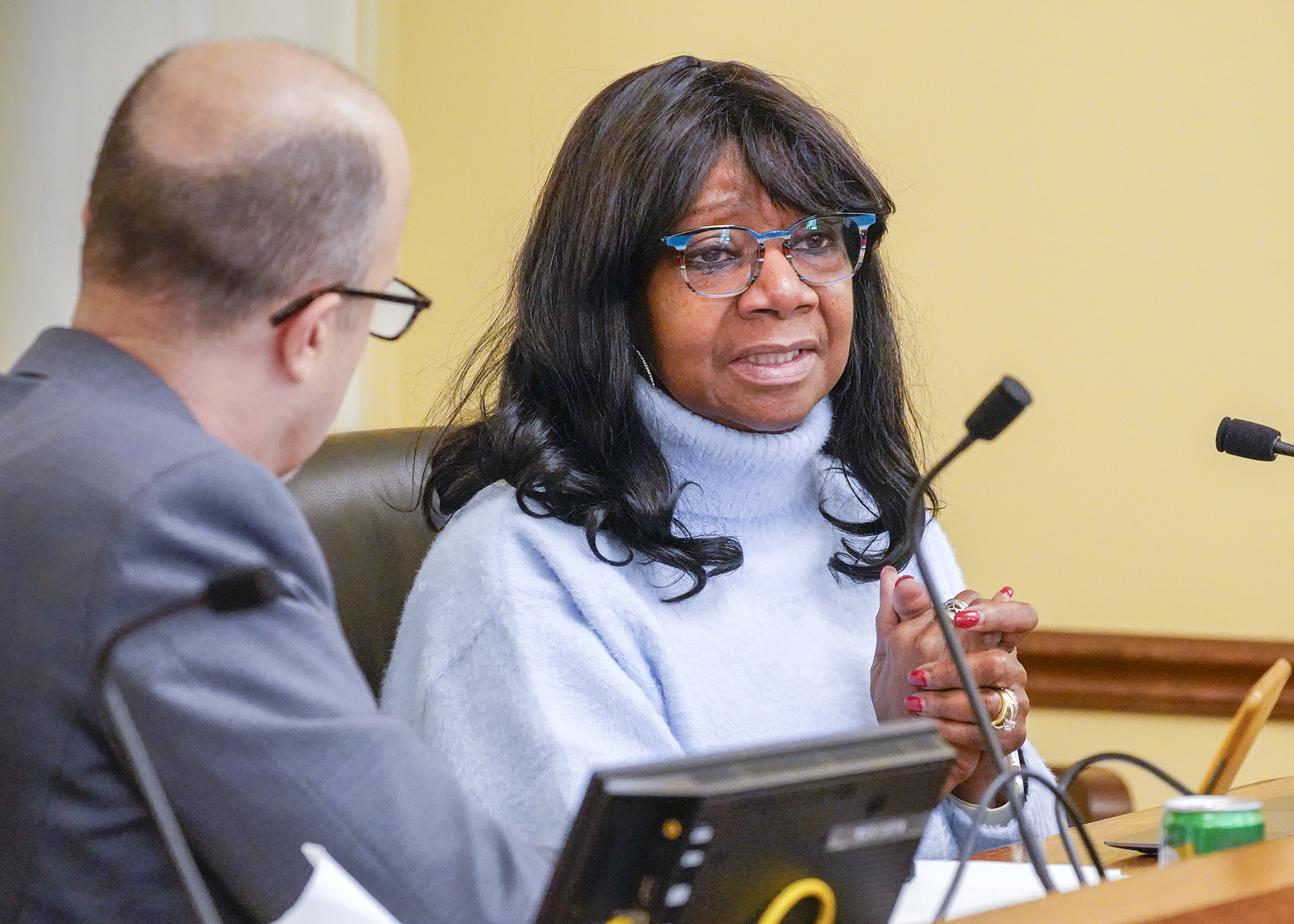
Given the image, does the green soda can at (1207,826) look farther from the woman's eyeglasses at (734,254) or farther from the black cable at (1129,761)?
the woman's eyeglasses at (734,254)

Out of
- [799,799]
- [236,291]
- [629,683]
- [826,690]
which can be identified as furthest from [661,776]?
[826,690]

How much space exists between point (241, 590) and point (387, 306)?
0.28m

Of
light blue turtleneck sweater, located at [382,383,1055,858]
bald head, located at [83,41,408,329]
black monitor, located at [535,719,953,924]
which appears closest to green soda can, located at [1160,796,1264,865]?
black monitor, located at [535,719,953,924]

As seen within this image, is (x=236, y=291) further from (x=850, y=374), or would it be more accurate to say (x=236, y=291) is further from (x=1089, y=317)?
(x=1089, y=317)

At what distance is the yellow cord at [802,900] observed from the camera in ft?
2.15

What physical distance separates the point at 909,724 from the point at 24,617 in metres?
0.42

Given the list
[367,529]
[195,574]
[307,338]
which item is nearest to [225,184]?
[307,338]

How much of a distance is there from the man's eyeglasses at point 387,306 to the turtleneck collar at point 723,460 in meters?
0.55

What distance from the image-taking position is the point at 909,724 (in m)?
0.68

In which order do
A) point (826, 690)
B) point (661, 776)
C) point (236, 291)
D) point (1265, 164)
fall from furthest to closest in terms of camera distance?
point (1265, 164)
point (826, 690)
point (236, 291)
point (661, 776)

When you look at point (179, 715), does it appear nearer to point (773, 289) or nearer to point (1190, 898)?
point (1190, 898)

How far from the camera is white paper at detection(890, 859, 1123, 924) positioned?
0.92 m

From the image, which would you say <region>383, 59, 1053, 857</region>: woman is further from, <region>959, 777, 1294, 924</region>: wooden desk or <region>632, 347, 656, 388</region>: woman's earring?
<region>959, 777, 1294, 924</region>: wooden desk

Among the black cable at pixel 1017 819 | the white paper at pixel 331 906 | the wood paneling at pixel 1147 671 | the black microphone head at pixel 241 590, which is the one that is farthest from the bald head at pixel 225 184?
the wood paneling at pixel 1147 671
